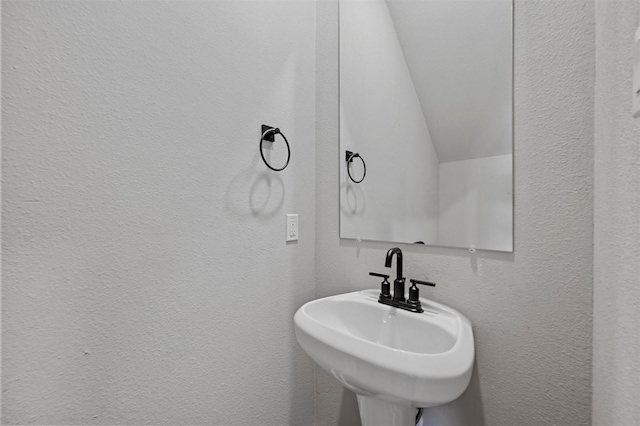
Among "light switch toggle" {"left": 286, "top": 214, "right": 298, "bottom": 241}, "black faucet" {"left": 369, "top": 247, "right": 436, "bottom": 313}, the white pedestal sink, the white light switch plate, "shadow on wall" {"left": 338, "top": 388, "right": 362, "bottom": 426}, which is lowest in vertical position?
"shadow on wall" {"left": 338, "top": 388, "right": 362, "bottom": 426}

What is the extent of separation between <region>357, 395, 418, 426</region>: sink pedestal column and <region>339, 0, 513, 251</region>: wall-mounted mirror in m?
0.52

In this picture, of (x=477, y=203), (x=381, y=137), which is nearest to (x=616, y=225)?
(x=477, y=203)

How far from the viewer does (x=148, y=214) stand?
0.79 metres

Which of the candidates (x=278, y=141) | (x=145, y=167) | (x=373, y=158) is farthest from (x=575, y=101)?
(x=145, y=167)

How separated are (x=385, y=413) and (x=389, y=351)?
0.33 metres

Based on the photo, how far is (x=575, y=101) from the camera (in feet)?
2.48

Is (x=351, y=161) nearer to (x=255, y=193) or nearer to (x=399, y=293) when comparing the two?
(x=255, y=193)

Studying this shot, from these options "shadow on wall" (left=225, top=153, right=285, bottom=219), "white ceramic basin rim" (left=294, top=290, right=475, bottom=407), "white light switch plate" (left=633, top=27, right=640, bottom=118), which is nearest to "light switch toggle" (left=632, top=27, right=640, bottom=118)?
"white light switch plate" (left=633, top=27, right=640, bottom=118)

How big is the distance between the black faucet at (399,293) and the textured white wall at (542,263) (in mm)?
118

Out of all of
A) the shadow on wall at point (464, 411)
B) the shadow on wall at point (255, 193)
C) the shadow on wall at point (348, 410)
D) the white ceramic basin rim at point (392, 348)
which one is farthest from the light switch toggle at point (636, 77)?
the shadow on wall at point (348, 410)

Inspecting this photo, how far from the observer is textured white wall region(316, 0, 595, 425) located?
29.6 inches

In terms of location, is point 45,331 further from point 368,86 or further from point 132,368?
point 368,86

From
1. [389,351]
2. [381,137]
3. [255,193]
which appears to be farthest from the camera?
[381,137]

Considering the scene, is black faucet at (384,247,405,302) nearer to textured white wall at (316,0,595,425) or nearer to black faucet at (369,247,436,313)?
black faucet at (369,247,436,313)
